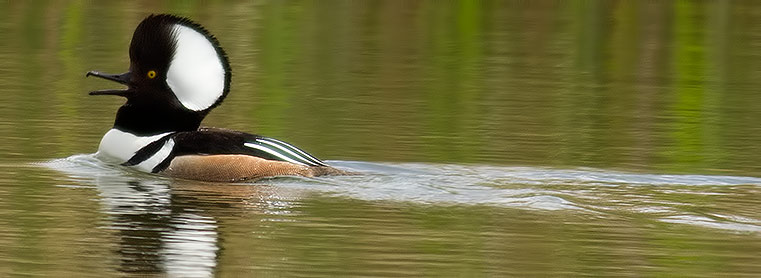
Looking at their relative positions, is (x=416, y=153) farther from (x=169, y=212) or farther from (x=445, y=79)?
(x=445, y=79)

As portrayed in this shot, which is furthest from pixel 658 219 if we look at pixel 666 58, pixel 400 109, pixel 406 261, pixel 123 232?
pixel 666 58

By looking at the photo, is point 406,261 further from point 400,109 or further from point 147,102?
point 400,109

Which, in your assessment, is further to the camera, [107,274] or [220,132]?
Answer: [220,132]

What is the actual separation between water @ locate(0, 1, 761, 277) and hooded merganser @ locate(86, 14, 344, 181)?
15 centimetres

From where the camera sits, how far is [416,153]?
1288 cm

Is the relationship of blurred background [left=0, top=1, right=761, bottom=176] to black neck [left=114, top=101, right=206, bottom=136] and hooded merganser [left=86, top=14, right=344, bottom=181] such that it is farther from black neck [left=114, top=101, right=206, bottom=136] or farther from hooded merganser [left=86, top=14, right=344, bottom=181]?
hooded merganser [left=86, top=14, right=344, bottom=181]

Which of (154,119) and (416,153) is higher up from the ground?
(154,119)

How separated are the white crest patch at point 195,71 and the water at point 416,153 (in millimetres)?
666

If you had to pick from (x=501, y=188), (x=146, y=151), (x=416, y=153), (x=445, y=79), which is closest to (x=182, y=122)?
(x=146, y=151)

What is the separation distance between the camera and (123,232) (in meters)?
9.22

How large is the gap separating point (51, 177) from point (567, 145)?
4232 millimetres

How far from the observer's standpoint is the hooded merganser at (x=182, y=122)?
1136 centimetres

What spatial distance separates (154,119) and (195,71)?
521 millimetres

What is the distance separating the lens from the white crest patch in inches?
458
